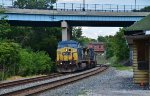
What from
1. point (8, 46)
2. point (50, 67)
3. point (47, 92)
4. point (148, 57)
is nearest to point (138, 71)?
point (148, 57)

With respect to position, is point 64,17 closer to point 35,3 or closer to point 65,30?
point 65,30

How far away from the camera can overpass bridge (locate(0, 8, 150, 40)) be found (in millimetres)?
70375

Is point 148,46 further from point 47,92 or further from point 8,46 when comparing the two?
point 8,46

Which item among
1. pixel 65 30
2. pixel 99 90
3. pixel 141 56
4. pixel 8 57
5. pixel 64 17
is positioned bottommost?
pixel 99 90

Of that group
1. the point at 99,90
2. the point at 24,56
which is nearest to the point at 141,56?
the point at 99,90

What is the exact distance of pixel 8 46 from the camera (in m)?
41.4

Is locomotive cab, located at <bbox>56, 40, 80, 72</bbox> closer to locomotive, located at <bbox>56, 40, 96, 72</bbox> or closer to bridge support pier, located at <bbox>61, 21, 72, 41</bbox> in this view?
locomotive, located at <bbox>56, 40, 96, 72</bbox>

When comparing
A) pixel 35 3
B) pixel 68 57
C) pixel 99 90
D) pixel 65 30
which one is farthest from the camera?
pixel 35 3

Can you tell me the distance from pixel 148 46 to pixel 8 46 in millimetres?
18825

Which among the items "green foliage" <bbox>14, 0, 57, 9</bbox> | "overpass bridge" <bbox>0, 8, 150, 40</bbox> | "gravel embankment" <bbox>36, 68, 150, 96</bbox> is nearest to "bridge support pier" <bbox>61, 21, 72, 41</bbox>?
"overpass bridge" <bbox>0, 8, 150, 40</bbox>

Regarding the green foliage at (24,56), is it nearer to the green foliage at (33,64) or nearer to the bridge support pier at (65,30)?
the green foliage at (33,64)

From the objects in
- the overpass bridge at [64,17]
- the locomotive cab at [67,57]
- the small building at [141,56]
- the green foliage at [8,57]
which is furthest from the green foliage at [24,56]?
the small building at [141,56]

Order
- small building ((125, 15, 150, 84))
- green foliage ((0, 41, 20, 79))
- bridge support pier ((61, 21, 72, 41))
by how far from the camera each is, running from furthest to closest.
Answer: bridge support pier ((61, 21, 72, 41)) < green foliage ((0, 41, 20, 79)) < small building ((125, 15, 150, 84))

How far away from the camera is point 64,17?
72.4 m
